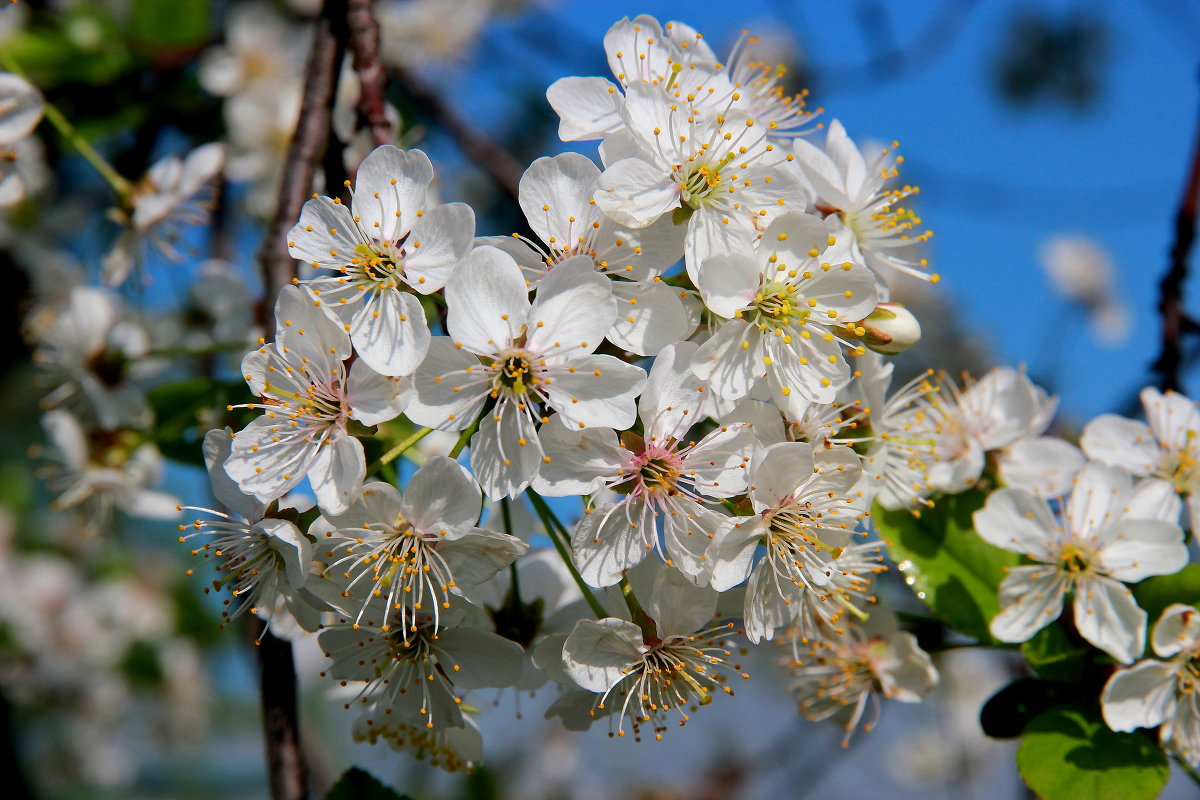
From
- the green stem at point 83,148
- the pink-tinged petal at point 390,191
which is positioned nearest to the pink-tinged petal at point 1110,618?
the pink-tinged petal at point 390,191

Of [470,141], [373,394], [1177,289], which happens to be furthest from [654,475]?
[470,141]

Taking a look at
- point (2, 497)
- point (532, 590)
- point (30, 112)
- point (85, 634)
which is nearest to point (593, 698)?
point (532, 590)

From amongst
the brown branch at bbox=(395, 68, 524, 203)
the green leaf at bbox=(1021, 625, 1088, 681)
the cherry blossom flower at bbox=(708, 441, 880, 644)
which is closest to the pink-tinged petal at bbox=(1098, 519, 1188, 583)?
the green leaf at bbox=(1021, 625, 1088, 681)

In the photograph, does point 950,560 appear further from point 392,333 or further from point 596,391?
point 392,333

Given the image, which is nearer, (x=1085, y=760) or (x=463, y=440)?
(x=463, y=440)

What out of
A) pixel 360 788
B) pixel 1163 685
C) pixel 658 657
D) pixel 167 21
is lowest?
pixel 360 788

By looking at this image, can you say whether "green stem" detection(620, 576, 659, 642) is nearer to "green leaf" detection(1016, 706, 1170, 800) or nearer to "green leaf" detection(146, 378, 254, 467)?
"green leaf" detection(1016, 706, 1170, 800)

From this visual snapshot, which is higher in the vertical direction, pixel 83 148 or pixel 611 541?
pixel 611 541
